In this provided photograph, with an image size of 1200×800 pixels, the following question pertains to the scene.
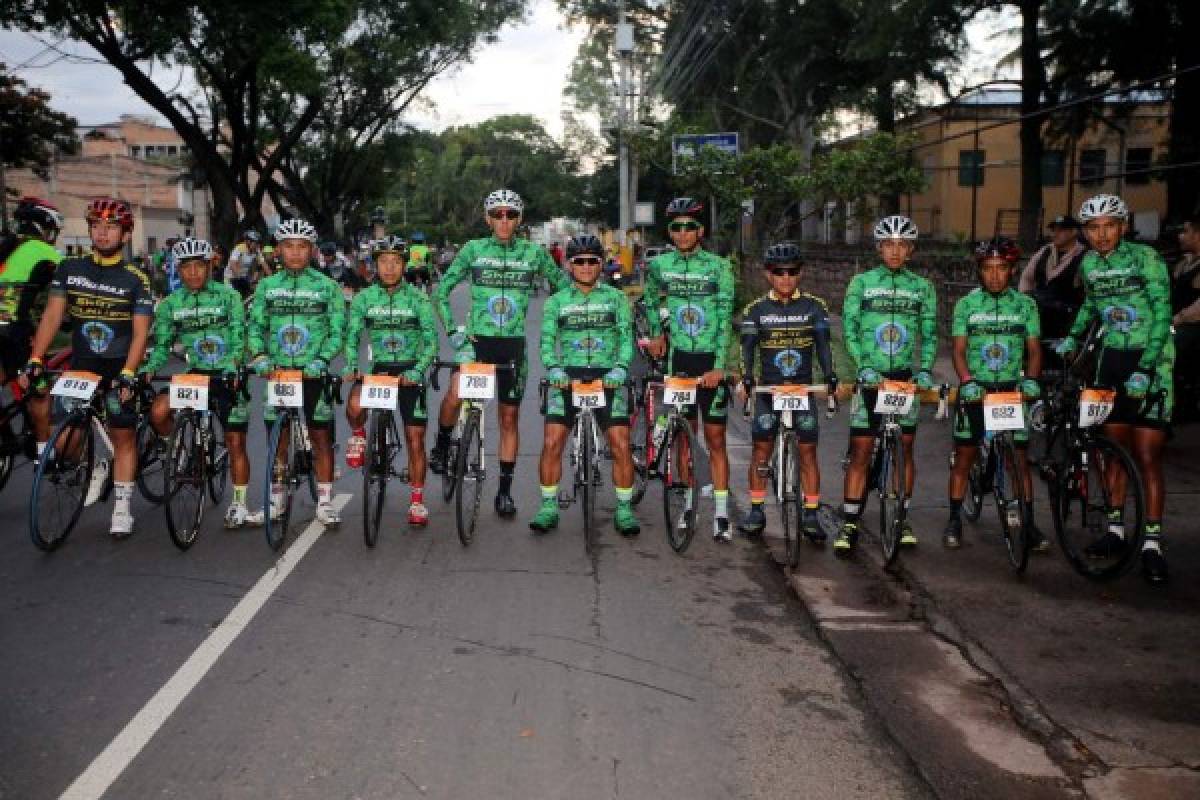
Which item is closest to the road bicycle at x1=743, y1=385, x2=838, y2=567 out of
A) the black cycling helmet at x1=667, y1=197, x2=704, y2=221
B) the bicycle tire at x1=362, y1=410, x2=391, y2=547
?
the black cycling helmet at x1=667, y1=197, x2=704, y2=221

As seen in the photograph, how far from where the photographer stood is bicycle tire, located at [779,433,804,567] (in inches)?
276

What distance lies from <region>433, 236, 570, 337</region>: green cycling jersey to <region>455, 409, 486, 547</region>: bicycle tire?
2.28 feet

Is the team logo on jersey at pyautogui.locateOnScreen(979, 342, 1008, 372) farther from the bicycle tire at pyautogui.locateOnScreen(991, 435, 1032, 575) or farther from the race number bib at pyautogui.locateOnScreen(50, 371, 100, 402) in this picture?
the race number bib at pyautogui.locateOnScreen(50, 371, 100, 402)

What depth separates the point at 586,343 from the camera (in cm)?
757

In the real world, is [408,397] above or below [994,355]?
below

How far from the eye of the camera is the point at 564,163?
10612cm

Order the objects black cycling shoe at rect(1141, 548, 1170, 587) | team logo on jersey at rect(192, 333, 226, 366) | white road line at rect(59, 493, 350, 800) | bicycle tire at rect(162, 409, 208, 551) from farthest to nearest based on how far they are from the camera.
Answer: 1. team logo on jersey at rect(192, 333, 226, 366)
2. bicycle tire at rect(162, 409, 208, 551)
3. black cycling shoe at rect(1141, 548, 1170, 587)
4. white road line at rect(59, 493, 350, 800)

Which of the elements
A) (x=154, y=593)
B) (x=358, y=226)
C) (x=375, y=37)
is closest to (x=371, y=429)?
(x=154, y=593)

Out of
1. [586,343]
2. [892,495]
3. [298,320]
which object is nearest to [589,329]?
[586,343]

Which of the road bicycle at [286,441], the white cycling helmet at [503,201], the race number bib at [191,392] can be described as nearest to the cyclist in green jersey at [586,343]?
the white cycling helmet at [503,201]

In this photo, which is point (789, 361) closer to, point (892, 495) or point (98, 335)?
point (892, 495)

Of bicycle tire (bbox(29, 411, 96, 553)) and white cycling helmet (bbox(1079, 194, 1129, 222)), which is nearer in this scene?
white cycling helmet (bbox(1079, 194, 1129, 222))

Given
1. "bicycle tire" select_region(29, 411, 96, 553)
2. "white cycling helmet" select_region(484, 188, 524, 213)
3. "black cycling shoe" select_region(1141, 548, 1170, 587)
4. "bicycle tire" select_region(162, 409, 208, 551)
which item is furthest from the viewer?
"white cycling helmet" select_region(484, 188, 524, 213)

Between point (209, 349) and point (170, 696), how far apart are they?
3.23 metres
